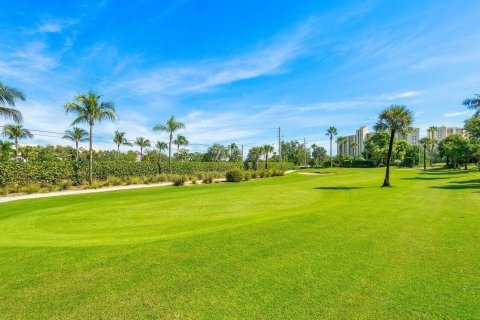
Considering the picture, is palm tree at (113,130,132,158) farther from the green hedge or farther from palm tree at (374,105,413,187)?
palm tree at (374,105,413,187)

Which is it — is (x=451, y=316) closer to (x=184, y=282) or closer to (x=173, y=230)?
(x=184, y=282)

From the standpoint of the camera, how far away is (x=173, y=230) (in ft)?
26.4

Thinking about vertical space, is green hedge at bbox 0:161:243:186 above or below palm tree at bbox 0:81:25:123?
below

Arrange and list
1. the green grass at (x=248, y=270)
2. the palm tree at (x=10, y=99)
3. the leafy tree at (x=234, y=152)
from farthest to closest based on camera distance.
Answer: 1. the leafy tree at (x=234, y=152)
2. the palm tree at (x=10, y=99)
3. the green grass at (x=248, y=270)

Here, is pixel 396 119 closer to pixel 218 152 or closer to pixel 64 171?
pixel 64 171

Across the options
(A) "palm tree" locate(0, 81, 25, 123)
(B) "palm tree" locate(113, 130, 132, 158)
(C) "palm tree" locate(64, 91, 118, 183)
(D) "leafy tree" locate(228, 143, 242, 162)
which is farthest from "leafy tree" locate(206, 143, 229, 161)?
(A) "palm tree" locate(0, 81, 25, 123)

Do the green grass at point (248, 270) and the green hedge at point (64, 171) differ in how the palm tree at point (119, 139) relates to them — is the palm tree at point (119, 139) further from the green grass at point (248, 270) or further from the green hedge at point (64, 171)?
the green grass at point (248, 270)

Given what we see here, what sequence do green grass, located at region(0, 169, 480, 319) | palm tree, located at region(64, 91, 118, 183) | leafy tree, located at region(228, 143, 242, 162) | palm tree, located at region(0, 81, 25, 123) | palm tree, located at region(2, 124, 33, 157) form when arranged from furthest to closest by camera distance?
leafy tree, located at region(228, 143, 242, 162) < palm tree, located at region(2, 124, 33, 157) < palm tree, located at region(64, 91, 118, 183) < palm tree, located at region(0, 81, 25, 123) < green grass, located at region(0, 169, 480, 319)

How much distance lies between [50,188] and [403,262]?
28.2 metres

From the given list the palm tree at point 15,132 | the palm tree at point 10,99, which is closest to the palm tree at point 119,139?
the palm tree at point 15,132

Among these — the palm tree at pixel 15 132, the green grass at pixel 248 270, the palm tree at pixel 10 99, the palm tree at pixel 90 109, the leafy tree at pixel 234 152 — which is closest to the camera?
the green grass at pixel 248 270

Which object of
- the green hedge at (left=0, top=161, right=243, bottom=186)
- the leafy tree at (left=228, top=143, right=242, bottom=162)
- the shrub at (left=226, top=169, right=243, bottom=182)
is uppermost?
the leafy tree at (left=228, top=143, right=242, bottom=162)

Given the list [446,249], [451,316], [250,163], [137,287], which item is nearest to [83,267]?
[137,287]

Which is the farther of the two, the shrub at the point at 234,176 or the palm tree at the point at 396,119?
the shrub at the point at 234,176
